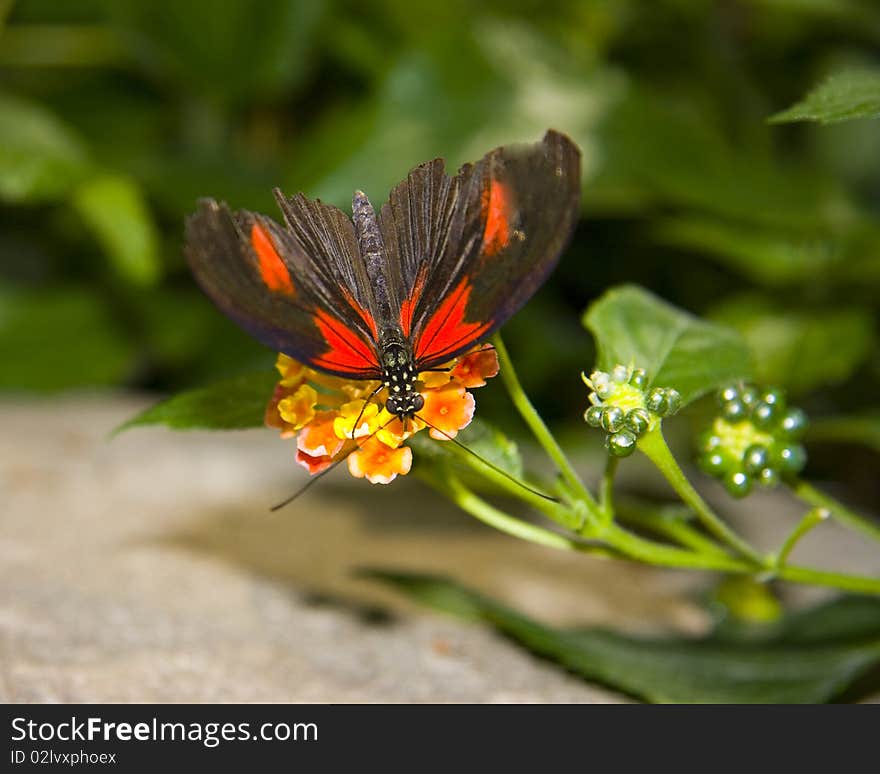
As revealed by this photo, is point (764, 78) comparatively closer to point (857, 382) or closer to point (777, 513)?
point (857, 382)

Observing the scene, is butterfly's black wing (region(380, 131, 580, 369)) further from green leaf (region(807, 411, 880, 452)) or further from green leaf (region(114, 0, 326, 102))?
green leaf (region(114, 0, 326, 102))

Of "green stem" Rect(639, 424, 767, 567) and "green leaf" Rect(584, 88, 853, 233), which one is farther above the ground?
"green leaf" Rect(584, 88, 853, 233)

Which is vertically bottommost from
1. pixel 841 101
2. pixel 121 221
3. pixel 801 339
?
pixel 841 101

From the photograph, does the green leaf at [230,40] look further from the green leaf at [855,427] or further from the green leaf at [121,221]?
the green leaf at [855,427]

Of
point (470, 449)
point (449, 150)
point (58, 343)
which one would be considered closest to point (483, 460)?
point (470, 449)

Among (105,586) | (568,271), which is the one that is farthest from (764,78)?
(105,586)

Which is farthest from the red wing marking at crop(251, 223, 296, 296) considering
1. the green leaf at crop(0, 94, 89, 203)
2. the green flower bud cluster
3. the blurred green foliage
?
the green leaf at crop(0, 94, 89, 203)

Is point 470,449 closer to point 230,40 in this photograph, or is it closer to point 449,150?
point 449,150
